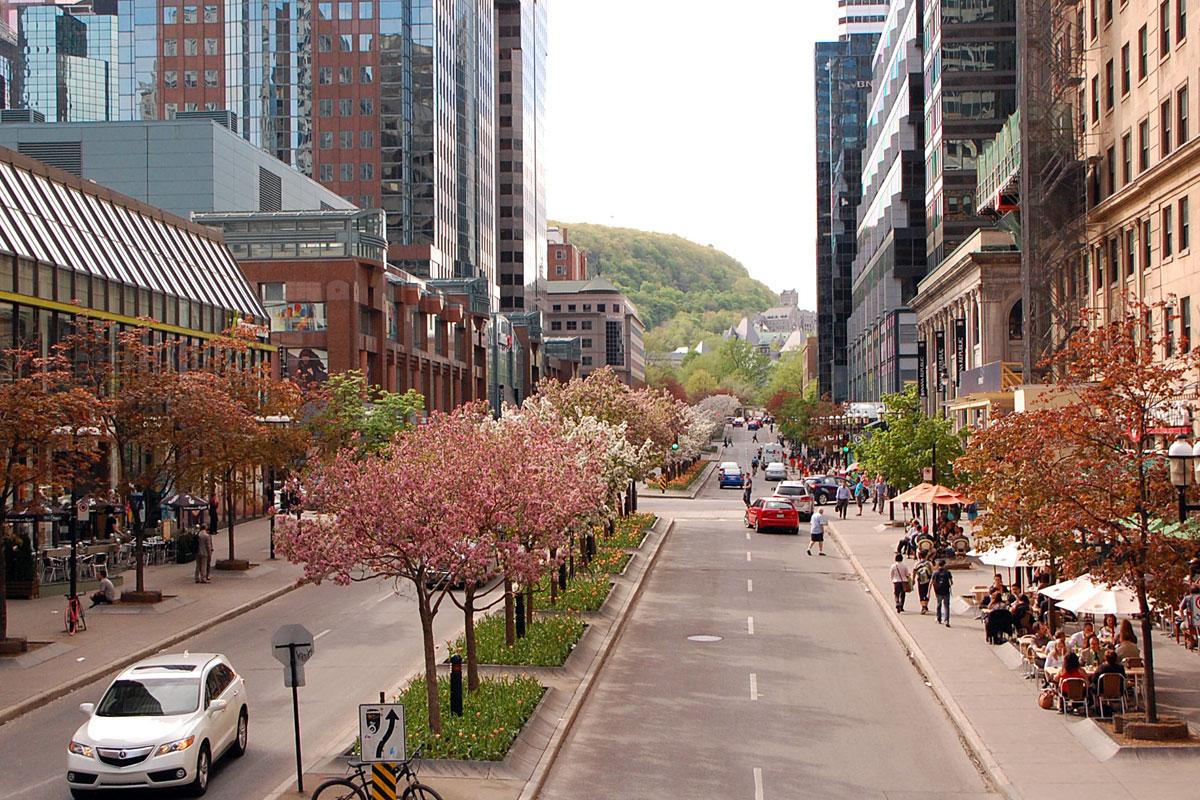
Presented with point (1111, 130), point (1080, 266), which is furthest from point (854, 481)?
point (1111, 130)

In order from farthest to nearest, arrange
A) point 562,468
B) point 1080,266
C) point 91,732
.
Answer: point 1080,266 → point 562,468 → point 91,732

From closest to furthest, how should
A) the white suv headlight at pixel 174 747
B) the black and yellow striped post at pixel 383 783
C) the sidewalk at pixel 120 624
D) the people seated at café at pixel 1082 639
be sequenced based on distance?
the black and yellow striped post at pixel 383 783
the white suv headlight at pixel 174 747
the people seated at café at pixel 1082 639
the sidewalk at pixel 120 624

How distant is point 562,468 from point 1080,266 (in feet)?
105

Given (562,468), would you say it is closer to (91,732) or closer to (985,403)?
(91,732)

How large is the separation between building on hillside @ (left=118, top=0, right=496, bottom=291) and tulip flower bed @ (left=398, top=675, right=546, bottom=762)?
101 metres

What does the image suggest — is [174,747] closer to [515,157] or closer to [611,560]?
[611,560]

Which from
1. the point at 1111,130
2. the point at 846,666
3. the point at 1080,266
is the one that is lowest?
the point at 846,666

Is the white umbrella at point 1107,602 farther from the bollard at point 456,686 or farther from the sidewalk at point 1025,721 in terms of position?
the bollard at point 456,686

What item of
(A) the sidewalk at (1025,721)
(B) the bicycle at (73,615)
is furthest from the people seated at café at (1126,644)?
(B) the bicycle at (73,615)

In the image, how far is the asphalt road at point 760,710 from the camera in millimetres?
17141

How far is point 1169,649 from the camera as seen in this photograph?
86.3 feet

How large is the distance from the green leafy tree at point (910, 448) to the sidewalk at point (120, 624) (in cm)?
2476

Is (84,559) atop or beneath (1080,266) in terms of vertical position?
beneath

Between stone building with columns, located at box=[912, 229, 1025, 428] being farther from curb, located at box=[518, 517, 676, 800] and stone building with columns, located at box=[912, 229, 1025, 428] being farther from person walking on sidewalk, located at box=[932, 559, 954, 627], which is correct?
curb, located at box=[518, 517, 676, 800]
